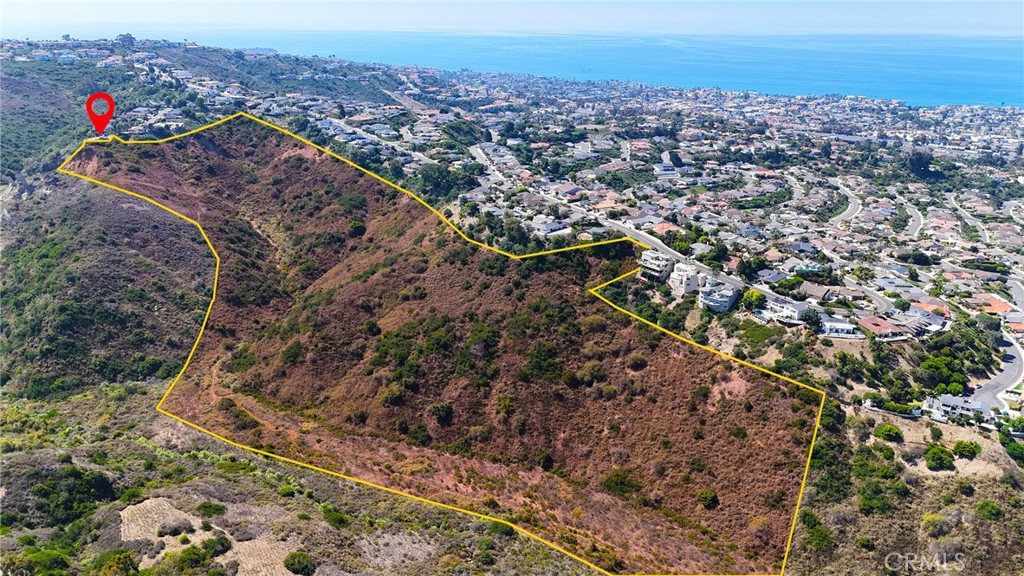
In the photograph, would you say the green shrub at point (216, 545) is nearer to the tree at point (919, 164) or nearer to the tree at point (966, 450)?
the tree at point (966, 450)

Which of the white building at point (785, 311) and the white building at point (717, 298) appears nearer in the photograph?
the white building at point (785, 311)

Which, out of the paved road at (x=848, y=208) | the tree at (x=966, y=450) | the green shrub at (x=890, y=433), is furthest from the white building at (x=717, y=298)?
the paved road at (x=848, y=208)

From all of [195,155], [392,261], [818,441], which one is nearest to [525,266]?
[392,261]

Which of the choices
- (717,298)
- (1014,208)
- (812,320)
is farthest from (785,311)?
(1014,208)

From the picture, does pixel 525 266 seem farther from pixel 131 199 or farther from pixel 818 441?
pixel 131 199

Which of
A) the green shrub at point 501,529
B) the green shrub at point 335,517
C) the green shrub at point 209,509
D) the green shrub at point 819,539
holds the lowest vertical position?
the green shrub at point 819,539
